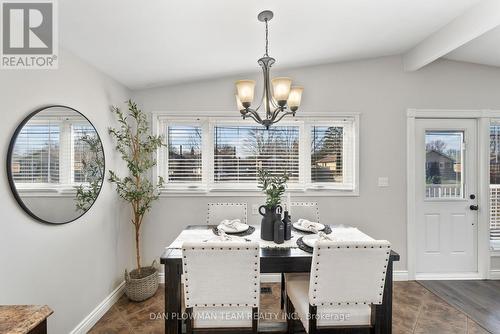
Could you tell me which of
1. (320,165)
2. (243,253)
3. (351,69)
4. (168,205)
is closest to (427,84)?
(351,69)

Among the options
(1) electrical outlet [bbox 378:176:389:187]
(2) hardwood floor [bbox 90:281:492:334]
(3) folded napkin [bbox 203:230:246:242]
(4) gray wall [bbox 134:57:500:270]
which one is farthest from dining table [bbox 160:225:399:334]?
(1) electrical outlet [bbox 378:176:389:187]

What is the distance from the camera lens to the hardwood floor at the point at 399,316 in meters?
2.27

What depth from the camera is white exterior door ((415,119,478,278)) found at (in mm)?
3219

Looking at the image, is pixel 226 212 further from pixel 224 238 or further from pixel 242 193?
pixel 224 238

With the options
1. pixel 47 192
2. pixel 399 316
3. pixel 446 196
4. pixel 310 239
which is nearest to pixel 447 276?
pixel 446 196

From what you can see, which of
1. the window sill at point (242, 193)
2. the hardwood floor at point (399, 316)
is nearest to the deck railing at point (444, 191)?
the window sill at point (242, 193)

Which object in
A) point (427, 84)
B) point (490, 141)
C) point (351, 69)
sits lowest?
point (490, 141)

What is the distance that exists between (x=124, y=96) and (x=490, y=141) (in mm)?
4661

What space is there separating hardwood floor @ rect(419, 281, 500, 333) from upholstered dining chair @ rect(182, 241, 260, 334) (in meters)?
2.37

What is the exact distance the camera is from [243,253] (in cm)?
148

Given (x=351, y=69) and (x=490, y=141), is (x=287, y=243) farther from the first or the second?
Result: (x=490, y=141)

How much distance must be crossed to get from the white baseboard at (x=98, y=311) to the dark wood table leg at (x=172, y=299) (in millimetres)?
1022

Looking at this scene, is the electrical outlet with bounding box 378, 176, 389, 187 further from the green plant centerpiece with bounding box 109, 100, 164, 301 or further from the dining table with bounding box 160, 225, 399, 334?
the green plant centerpiece with bounding box 109, 100, 164, 301

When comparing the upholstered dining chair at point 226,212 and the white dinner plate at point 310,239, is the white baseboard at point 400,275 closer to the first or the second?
the white dinner plate at point 310,239
